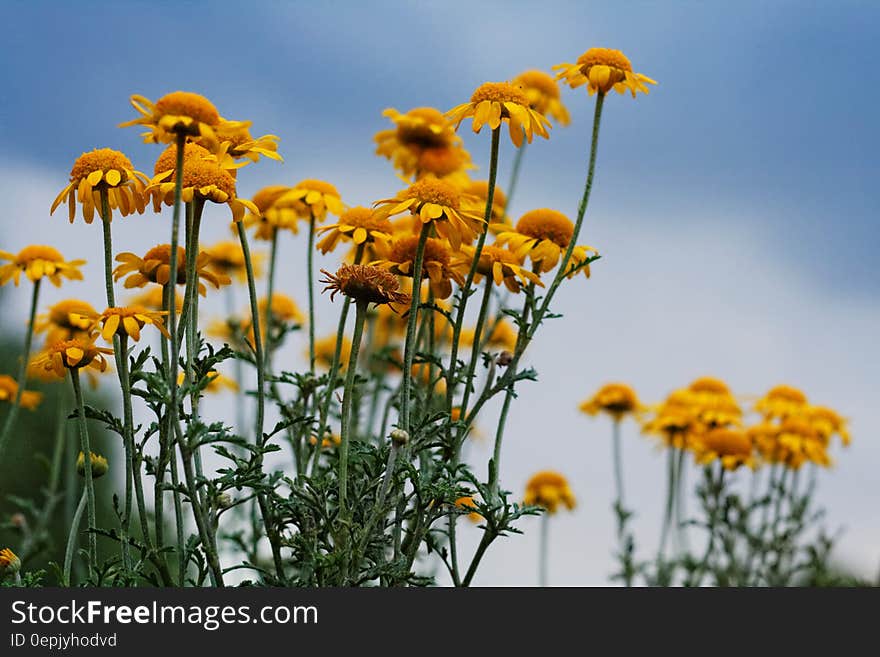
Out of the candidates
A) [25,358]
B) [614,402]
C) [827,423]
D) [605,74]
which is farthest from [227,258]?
[827,423]

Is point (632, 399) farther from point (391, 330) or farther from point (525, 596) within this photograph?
point (525, 596)

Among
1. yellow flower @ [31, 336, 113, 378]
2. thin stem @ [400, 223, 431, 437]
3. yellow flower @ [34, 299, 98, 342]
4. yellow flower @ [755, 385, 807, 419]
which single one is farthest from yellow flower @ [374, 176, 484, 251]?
yellow flower @ [755, 385, 807, 419]

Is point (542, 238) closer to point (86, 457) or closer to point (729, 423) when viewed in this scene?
point (86, 457)

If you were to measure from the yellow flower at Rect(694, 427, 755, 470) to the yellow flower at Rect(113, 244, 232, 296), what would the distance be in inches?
135

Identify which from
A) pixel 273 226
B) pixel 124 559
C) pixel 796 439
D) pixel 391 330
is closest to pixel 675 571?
pixel 796 439

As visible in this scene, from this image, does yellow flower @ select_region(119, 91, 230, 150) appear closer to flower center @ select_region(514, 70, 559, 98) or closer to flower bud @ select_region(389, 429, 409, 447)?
flower bud @ select_region(389, 429, 409, 447)

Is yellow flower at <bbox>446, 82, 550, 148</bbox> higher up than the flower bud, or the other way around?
yellow flower at <bbox>446, 82, 550, 148</bbox>

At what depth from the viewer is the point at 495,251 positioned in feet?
10.9

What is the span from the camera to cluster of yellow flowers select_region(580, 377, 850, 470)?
5809mm

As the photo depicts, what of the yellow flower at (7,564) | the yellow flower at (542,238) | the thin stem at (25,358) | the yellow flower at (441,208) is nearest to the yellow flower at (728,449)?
the yellow flower at (542,238)

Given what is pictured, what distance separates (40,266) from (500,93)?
2020mm

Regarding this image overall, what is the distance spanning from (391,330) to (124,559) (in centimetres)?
256

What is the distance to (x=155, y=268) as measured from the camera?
313cm

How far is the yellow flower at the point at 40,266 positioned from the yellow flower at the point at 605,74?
82.8 inches
